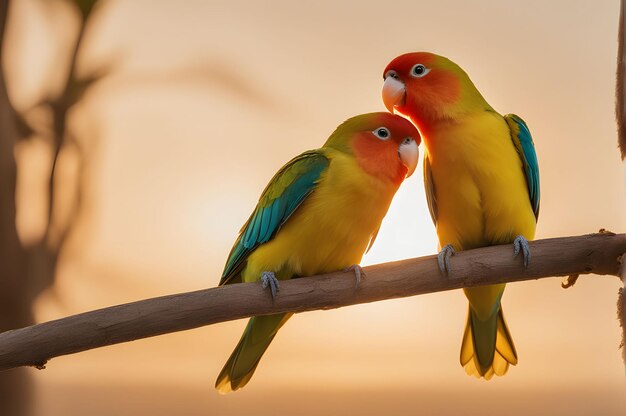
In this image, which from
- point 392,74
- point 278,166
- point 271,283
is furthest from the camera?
point 278,166

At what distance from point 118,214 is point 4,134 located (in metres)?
0.42

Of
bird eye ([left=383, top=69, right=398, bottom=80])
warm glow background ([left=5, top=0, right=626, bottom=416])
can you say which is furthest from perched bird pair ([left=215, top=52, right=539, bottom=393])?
warm glow background ([left=5, top=0, right=626, bottom=416])

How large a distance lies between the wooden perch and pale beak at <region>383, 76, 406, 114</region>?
315mm

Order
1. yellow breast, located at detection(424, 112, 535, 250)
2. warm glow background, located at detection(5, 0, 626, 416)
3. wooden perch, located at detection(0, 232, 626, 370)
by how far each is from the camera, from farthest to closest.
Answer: warm glow background, located at detection(5, 0, 626, 416) → yellow breast, located at detection(424, 112, 535, 250) → wooden perch, located at detection(0, 232, 626, 370)

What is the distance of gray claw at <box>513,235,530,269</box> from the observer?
1.23 m

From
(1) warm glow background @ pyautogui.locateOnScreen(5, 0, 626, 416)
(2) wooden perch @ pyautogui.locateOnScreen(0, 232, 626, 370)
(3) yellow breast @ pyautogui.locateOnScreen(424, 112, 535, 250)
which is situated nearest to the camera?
(2) wooden perch @ pyautogui.locateOnScreen(0, 232, 626, 370)

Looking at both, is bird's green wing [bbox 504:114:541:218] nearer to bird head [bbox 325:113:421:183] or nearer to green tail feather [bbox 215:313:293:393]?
bird head [bbox 325:113:421:183]

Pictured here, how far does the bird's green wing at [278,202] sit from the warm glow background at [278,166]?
72cm

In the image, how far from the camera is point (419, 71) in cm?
132

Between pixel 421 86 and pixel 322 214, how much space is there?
314 millimetres

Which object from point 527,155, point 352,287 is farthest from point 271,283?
point 527,155

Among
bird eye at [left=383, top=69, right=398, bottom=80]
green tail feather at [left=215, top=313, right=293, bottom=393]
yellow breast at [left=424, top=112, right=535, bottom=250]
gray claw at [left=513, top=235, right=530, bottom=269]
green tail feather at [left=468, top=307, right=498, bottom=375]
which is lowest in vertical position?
green tail feather at [left=215, top=313, right=293, bottom=393]

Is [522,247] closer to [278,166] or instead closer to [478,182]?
[478,182]

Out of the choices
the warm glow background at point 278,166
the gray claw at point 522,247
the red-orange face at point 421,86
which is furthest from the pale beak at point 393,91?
the warm glow background at point 278,166
